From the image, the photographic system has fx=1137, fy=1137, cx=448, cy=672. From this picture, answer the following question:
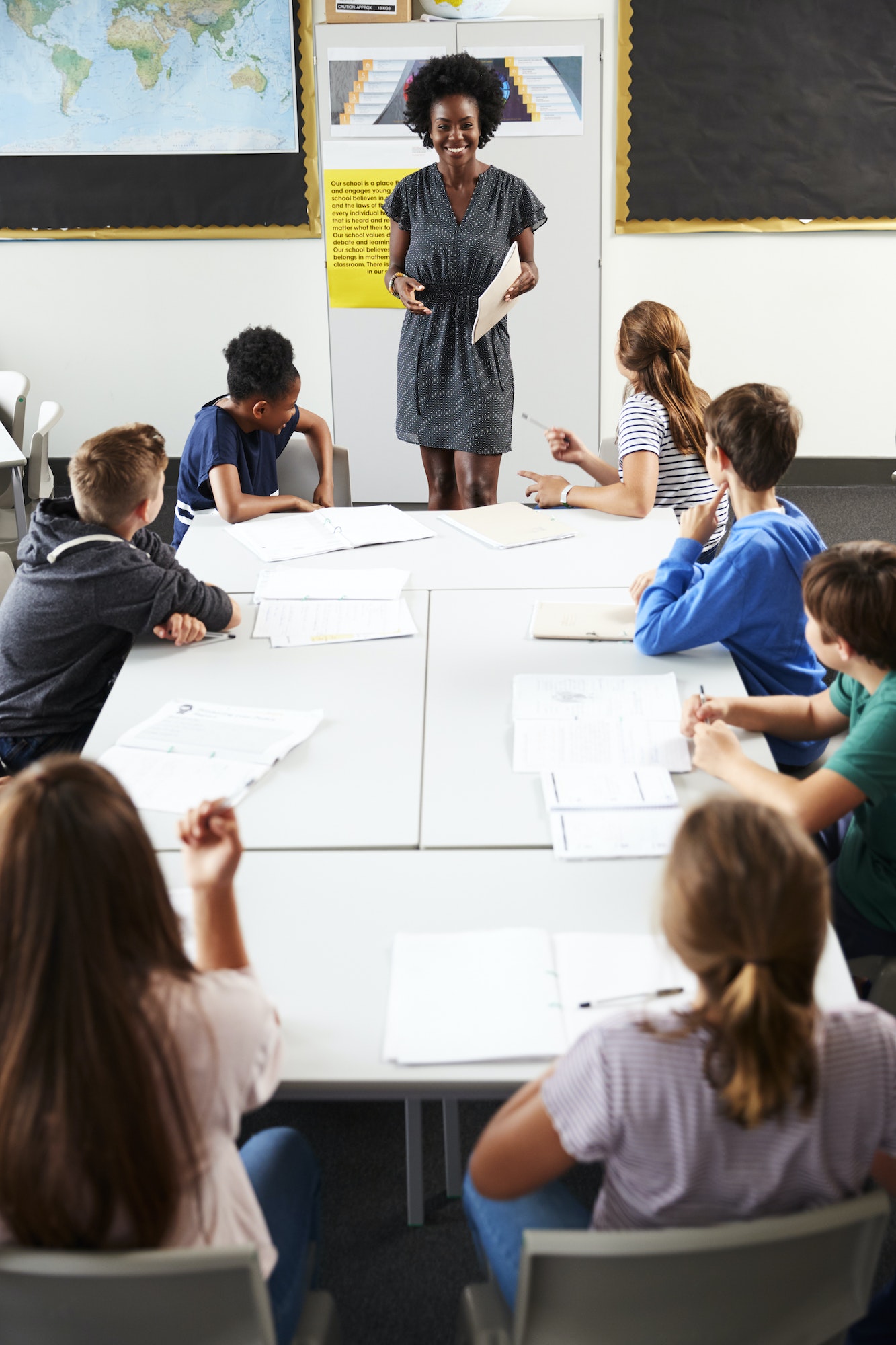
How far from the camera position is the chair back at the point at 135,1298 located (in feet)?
2.94

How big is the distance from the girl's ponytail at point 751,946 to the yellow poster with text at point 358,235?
427 cm

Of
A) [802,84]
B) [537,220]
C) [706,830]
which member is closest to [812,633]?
[706,830]

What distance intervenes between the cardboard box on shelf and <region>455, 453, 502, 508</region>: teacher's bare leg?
6.90 feet

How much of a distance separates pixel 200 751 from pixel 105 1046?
2.85 ft

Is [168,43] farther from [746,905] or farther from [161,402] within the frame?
[746,905]

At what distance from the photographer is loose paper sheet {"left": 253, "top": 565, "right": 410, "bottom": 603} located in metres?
2.44

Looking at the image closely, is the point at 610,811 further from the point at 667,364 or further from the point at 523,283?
the point at 523,283

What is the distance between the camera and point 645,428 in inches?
109

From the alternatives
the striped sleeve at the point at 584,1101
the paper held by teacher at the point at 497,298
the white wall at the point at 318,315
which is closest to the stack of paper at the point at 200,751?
the striped sleeve at the point at 584,1101

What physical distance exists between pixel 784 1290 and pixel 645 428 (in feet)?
6.95

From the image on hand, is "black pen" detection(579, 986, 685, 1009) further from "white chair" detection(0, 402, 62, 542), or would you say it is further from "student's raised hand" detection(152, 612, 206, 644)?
"white chair" detection(0, 402, 62, 542)

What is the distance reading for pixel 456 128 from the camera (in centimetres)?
341

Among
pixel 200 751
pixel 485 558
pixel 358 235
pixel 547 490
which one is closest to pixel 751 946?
pixel 200 751

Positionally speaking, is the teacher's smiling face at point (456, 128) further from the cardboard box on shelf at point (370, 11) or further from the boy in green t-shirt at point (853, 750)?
the boy in green t-shirt at point (853, 750)
